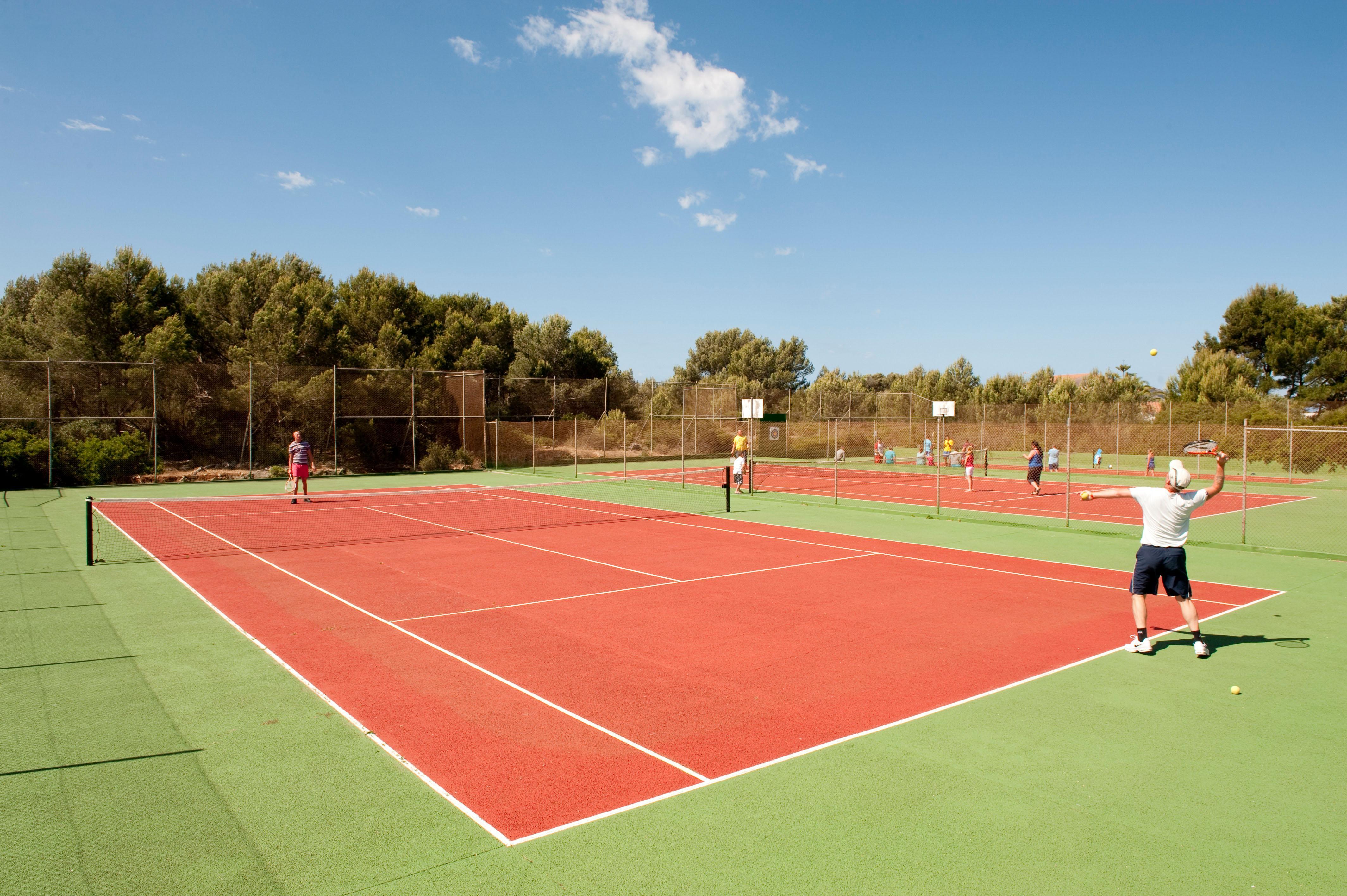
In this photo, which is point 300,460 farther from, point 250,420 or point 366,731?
point 366,731

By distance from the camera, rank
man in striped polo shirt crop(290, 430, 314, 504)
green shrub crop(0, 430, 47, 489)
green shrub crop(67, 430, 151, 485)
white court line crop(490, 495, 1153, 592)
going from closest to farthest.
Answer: white court line crop(490, 495, 1153, 592)
man in striped polo shirt crop(290, 430, 314, 504)
green shrub crop(0, 430, 47, 489)
green shrub crop(67, 430, 151, 485)

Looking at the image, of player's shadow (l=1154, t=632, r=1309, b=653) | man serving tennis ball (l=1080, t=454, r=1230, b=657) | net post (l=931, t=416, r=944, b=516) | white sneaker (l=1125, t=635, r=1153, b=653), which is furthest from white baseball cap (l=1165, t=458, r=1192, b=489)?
net post (l=931, t=416, r=944, b=516)

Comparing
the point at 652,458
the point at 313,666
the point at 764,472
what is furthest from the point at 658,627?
the point at 652,458

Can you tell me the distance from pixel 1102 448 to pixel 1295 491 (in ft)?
45.2

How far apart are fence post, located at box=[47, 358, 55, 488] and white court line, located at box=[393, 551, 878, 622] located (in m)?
23.1

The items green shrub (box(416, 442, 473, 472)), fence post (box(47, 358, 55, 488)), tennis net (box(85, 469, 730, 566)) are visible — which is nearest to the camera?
tennis net (box(85, 469, 730, 566))

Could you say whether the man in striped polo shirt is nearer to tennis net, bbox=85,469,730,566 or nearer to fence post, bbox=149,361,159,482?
tennis net, bbox=85,469,730,566

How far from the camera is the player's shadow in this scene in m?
7.91

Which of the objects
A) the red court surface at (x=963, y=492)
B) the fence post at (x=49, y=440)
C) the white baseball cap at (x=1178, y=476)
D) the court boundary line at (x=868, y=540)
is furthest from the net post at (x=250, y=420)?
the white baseball cap at (x=1178, y=476)

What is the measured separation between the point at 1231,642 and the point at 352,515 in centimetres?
1628

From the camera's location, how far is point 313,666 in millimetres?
7086

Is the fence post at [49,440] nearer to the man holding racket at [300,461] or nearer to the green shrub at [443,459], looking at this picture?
the man holding racket at [300,461]

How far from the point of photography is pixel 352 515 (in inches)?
720

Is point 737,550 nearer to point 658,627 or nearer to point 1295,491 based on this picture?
point 658,627
